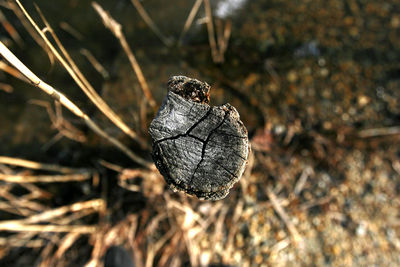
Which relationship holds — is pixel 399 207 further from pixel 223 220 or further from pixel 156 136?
pixel 156 136

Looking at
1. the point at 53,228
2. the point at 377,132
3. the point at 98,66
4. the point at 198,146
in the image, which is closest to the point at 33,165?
the point at 53,228

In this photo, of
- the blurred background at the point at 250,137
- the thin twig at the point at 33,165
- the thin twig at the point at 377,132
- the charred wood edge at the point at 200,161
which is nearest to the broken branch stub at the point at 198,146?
the charred wood edge at the point at 200,161

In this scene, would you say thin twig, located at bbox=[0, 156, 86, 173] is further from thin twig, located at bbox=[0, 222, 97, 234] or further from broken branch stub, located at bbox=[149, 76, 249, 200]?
broken branch stub, located at bbox=[149, 76, 249, 200]

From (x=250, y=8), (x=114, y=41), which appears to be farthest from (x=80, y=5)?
(x=250, y=8)

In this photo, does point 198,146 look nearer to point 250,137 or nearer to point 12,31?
point 250,137

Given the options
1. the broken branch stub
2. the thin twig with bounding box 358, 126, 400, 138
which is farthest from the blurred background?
the broken branch stub
